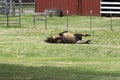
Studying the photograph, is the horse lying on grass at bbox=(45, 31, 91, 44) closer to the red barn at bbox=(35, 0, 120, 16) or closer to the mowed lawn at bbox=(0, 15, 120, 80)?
the mowed lawn at bbox=(0, 15, 120, 80)

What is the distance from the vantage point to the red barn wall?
142ft

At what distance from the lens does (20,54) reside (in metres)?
17.8

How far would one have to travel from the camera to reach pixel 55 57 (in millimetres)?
17016

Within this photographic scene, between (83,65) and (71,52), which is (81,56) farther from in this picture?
A: (83,65)

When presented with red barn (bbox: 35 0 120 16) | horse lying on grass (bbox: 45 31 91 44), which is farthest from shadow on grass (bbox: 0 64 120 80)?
red barn (bbox: 35 0 120 16)

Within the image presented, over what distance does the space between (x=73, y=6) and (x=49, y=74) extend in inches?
1289

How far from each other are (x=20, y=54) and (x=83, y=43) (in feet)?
13.1

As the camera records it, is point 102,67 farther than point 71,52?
No

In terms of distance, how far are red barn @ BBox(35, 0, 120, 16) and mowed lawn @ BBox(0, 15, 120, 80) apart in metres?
11.5

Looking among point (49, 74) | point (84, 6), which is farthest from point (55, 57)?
point (84, 6)

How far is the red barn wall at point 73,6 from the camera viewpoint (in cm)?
4317

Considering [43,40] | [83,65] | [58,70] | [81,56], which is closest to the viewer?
[58,70]

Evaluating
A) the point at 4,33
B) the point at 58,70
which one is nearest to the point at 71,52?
the point at 58,70

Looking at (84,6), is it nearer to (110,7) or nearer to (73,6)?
(73,6)
